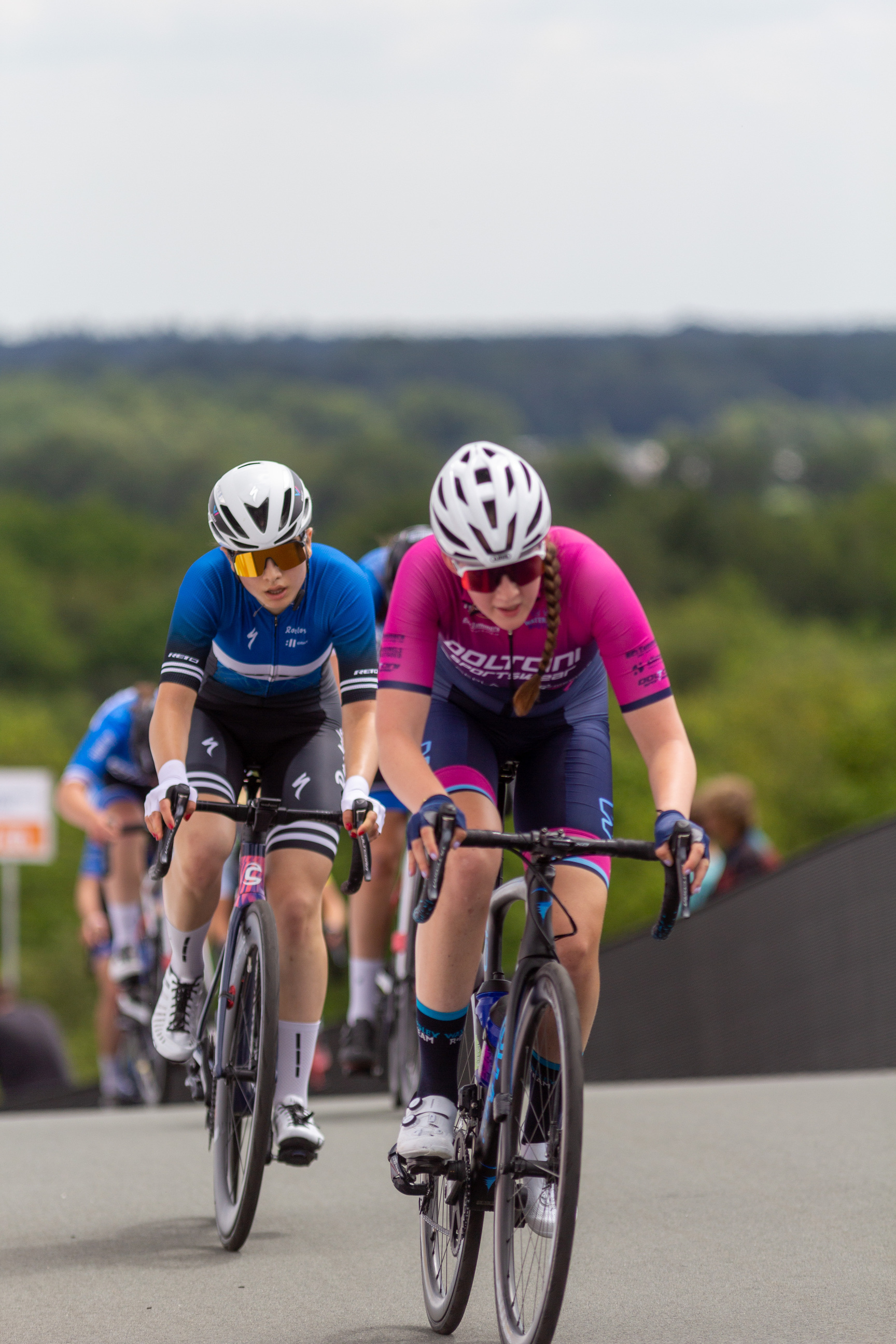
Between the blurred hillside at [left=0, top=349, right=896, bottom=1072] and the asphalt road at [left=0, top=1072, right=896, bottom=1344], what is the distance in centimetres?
6367

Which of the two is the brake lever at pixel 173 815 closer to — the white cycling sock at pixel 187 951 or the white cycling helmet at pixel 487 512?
the white cycling sock at pixel 187 951

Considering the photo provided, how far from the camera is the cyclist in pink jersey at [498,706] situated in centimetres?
435

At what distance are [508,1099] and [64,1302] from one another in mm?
1421

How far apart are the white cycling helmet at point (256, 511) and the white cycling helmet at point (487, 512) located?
1.07m

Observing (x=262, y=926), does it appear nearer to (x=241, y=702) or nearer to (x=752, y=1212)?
(x=241, y=702)

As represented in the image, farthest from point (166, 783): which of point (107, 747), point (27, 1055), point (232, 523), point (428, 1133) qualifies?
point (27, 1055)

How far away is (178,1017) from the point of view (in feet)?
19.9

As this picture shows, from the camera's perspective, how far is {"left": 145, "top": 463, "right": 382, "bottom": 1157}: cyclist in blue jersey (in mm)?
5402

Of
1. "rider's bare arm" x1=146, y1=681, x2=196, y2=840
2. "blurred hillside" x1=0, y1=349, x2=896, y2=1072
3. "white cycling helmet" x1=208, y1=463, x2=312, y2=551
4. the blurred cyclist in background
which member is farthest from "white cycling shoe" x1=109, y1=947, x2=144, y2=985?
"blurred hillside" x1=0, y1=349, x2=896, y2=1072

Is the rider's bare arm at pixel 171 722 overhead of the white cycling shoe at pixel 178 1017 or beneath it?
overhead

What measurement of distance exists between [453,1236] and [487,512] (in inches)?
69.4

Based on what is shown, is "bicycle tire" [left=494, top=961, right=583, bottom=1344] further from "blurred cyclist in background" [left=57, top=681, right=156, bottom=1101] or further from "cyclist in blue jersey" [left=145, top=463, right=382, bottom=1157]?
"blurred cyclist in background" [left=57, top=681, right=156, bottom=1101]

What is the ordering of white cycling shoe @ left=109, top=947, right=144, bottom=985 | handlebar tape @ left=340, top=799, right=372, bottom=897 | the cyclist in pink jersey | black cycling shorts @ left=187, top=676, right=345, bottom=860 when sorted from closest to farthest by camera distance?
1. the cyclist in pink jersey
2. handlebar tape @ left=340, top=799, right=372, bottom=897
3. black cycling shorts @ left=187, top=676, right=345, bottom=860
4. white cycling shoe @ left=109, top=947, right=144, bottom=985

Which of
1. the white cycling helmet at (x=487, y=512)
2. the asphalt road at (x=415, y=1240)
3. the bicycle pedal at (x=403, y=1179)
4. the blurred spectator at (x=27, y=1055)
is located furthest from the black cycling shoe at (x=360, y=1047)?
the blurred spectator at (x=27, y=1055)
